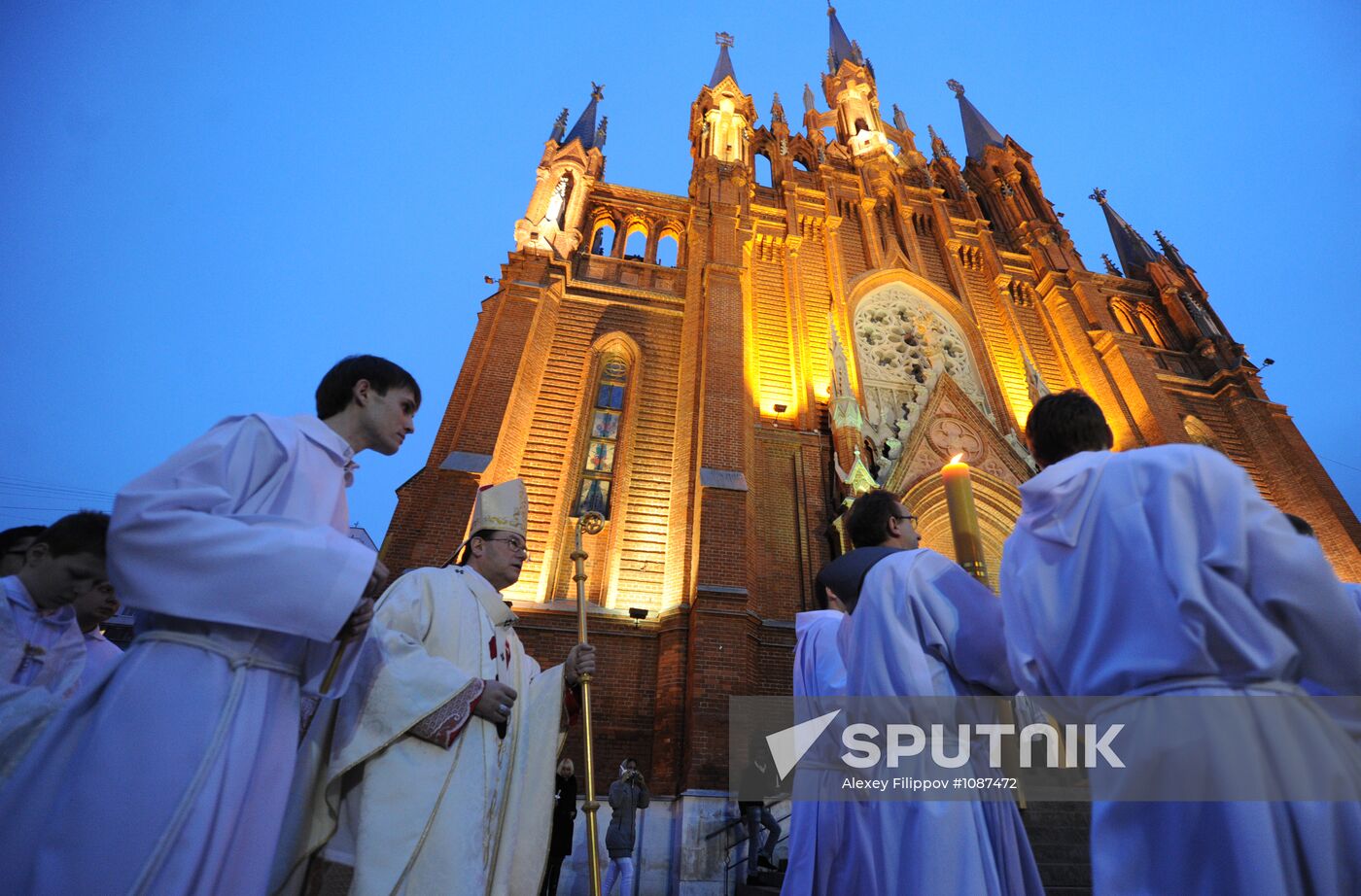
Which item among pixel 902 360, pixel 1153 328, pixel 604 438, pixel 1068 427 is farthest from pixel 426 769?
pixel 1153 328

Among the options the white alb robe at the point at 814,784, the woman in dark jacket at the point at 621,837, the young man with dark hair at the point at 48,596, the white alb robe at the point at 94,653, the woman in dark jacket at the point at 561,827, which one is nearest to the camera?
the young man with dark hair at the point at 48,596

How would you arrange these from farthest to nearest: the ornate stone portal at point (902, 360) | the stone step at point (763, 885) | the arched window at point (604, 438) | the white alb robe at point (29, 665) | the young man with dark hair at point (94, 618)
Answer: the ornate stone portal at point (902, 360) < the arched window at point (604, 438) < the stone step at point (763, 885) < the young man with dark hair at point (94, 618) < the white alb robe at point (29, 665)

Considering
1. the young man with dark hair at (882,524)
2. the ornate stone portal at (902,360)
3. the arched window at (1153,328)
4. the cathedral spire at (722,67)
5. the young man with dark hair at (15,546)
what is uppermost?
the cathedral spire at (722,67)

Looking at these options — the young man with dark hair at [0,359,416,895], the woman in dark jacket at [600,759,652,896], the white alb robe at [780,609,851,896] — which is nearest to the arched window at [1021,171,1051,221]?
the white alb robe at [780,609,851,896]

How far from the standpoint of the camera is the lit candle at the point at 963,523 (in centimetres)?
298

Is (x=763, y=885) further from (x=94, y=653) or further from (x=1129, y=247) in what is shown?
(x=1129, y=247)

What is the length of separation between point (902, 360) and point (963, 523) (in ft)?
42.7

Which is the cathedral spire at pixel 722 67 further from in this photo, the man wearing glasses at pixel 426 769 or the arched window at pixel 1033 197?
the man wearing glasses at pixel 426 769

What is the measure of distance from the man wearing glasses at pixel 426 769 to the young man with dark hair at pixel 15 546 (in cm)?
195

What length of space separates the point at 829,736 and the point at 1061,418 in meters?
2.32

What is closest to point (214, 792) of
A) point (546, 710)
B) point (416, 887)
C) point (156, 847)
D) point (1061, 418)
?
point (156, 847)

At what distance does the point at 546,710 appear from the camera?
3.16 metres

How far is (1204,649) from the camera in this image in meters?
1.56

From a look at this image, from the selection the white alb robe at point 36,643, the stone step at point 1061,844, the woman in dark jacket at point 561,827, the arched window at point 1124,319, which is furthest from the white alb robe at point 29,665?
the arched window at point 1124,319
